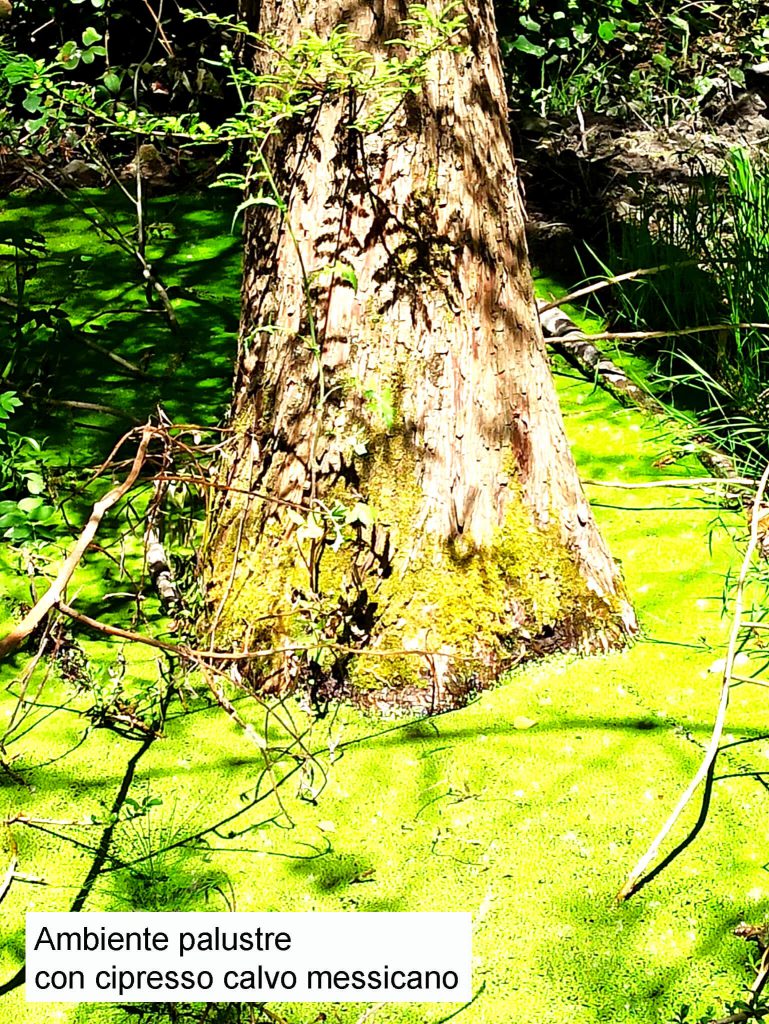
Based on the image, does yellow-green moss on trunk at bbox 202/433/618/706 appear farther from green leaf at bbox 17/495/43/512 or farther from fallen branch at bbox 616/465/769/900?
fallen branch at bbox 616/465/769/900

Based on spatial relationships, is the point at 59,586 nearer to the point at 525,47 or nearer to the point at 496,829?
the point at 496,829

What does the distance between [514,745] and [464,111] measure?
1316mm

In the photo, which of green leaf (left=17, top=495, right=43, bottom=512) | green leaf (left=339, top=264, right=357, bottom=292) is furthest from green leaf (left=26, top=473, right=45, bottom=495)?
green leaf (left=339, top=264, right=357, bottom=292)

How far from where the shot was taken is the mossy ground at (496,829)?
2025 millimetres

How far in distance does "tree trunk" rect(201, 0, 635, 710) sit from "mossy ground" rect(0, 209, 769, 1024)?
0.15 m

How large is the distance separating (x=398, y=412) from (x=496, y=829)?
883 mm

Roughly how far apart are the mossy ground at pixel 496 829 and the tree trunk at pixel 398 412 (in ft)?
0.51

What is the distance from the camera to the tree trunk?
8.51 feet

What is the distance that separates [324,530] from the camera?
2658 mm

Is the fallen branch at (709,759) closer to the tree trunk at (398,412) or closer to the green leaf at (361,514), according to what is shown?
the tree trunk at (398,412)

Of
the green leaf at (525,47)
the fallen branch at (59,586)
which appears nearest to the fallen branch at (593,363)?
the fallen branch at (59,586)

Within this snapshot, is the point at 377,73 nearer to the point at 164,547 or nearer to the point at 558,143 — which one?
the point at 164,547

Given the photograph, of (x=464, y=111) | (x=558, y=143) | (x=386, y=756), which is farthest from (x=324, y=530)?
(x=558, y=143)

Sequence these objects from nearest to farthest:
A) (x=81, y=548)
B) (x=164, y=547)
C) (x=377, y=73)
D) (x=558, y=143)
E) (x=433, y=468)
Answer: (x=81, y=548), (x=377, y=73), (x=433, y=468), (x=164, y=547), (x=558, y=143)
